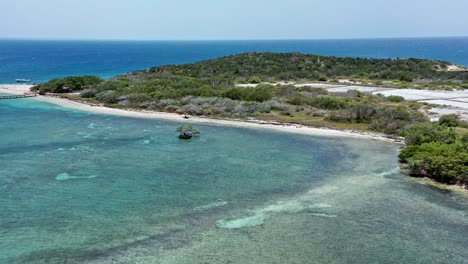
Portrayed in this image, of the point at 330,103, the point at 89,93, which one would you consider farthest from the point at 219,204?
the point at 89,93

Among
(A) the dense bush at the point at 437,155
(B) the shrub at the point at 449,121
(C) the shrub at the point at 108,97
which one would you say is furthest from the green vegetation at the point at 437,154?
(C) the shrub at the point at 108,97

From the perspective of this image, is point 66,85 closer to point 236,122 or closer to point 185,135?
point 236,122

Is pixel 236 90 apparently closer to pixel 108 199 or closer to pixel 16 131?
pixel 16 131

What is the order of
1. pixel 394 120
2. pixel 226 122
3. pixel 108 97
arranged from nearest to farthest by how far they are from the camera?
pixel 394 120
pixel 226 122
pixel 108 97

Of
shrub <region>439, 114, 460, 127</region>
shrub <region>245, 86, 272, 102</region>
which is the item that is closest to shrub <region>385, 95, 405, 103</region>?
shrub <region>439, 114, 460, 127</region>

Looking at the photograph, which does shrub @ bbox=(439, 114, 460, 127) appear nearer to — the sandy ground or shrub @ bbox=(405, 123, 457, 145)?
the sandy ground

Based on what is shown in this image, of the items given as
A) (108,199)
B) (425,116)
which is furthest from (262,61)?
(108,199)

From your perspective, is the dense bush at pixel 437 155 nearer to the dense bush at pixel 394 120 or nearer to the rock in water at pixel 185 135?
the dense bush at pixel 394 120
